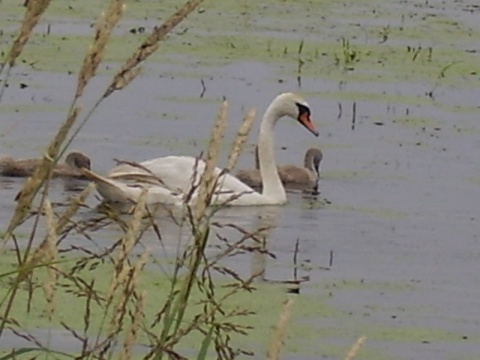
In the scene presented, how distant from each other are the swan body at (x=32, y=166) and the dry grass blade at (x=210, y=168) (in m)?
7.17

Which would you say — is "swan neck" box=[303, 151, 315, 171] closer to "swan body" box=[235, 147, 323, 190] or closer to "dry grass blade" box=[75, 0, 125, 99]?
"swan body" box=[235, 147, 323, 190]

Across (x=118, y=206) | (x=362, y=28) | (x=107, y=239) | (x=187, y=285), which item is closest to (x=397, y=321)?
(x=107, y=239)

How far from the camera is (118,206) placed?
9719 mm

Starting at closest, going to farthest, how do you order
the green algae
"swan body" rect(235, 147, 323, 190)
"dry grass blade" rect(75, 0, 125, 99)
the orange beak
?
"dry grass blade" rect(75, 0, 125, 99)
"swan body" rect(235, 147, 323, 190)
the orange beak
the green algae

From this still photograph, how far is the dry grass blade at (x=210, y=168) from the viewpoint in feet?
8.55

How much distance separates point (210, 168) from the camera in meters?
2.63

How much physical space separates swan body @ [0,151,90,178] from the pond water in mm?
88

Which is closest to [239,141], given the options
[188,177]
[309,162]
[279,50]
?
[188,177]

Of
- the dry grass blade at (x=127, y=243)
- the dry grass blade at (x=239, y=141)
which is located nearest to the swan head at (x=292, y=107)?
the dry grass blade at (x=239, y=141)

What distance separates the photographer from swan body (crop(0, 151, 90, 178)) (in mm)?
9859

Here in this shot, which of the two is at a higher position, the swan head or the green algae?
the green algae

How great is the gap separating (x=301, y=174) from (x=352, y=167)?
40 cm

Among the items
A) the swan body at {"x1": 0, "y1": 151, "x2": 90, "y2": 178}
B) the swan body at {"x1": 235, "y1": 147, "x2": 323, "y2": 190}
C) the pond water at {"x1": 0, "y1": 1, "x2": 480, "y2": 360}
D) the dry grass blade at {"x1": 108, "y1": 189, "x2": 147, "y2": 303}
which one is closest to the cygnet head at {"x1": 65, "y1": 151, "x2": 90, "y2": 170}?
the swan body at {"x1": 0, "y1": 151, "x2": 90, "y2": 178}

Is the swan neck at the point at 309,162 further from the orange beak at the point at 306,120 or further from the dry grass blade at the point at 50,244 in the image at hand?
the dry grass blade at the point at 50,244
